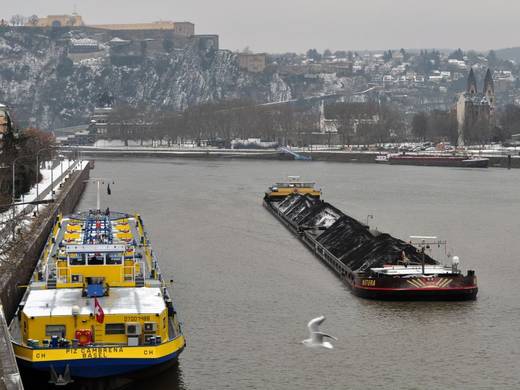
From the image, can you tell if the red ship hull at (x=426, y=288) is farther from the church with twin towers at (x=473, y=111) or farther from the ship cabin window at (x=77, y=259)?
the church with twin towers at (x=473, y=111)

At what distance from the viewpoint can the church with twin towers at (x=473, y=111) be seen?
13038 centimetres

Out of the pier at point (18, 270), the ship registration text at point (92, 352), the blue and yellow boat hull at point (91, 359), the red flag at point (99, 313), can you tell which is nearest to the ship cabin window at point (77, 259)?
the pier at point (18, 270)

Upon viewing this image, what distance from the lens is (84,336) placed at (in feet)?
73.7

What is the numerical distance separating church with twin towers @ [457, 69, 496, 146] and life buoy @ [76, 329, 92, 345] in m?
108

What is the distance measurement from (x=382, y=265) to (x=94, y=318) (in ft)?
39.8

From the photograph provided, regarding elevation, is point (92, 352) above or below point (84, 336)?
below

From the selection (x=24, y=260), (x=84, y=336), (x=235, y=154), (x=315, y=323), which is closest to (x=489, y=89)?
(x=235, y=154)

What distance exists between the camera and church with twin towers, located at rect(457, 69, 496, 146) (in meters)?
130

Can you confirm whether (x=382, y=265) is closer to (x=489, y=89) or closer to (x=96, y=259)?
(x=96, y=259)

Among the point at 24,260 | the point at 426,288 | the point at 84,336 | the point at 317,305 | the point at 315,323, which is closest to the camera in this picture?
the point at 315,323

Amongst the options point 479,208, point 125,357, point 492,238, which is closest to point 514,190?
point 479,208

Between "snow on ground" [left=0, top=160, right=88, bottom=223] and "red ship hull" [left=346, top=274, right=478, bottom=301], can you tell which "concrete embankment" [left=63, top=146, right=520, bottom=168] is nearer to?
"snow on ground" [left=0, top=160, right=88, bottom=223]

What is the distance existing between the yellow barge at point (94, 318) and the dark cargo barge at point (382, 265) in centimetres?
661

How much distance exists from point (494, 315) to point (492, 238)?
14.9 metres
